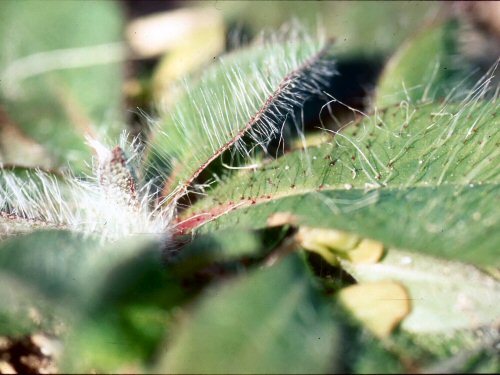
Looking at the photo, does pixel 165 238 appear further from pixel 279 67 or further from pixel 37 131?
pixel 37 131

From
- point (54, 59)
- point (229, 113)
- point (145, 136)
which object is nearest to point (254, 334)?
point (229, 113)

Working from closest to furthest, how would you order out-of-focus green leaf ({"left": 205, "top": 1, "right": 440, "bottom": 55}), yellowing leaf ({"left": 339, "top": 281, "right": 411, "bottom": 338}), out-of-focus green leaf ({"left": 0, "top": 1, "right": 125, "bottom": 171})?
yellowing leaf ({"left": 339, "top": 281, "right": 411, "bottom": 338}) < out-of-focus green leaf ({"left": 0, "top": 1, "right": 125, "bottom": 171}) < out-of-focus green leaf ({"left": 205, "top": 1, "right": 440, "bottom": 55})

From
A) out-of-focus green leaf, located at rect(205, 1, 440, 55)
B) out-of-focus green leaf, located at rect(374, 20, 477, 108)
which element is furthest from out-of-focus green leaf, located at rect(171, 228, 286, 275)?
out-of-focus green leaf, located at rect(205, 1, 440, 55)

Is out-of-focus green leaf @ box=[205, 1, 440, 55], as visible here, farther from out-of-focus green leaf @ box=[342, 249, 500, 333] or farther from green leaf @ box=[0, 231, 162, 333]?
green leaf @ box=[0, 231, 162, 333]

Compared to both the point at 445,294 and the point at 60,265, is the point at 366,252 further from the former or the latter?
the point at 60,265

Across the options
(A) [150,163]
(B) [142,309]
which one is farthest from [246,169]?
(B) [142,309]

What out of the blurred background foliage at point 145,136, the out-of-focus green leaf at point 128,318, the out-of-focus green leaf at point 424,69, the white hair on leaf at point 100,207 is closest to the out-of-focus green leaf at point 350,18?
the blurred background foliage at point 145,136

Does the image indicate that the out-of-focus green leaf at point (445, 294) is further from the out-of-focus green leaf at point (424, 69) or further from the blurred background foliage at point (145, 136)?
the out-of-focus green leaf at point (424, 69)
